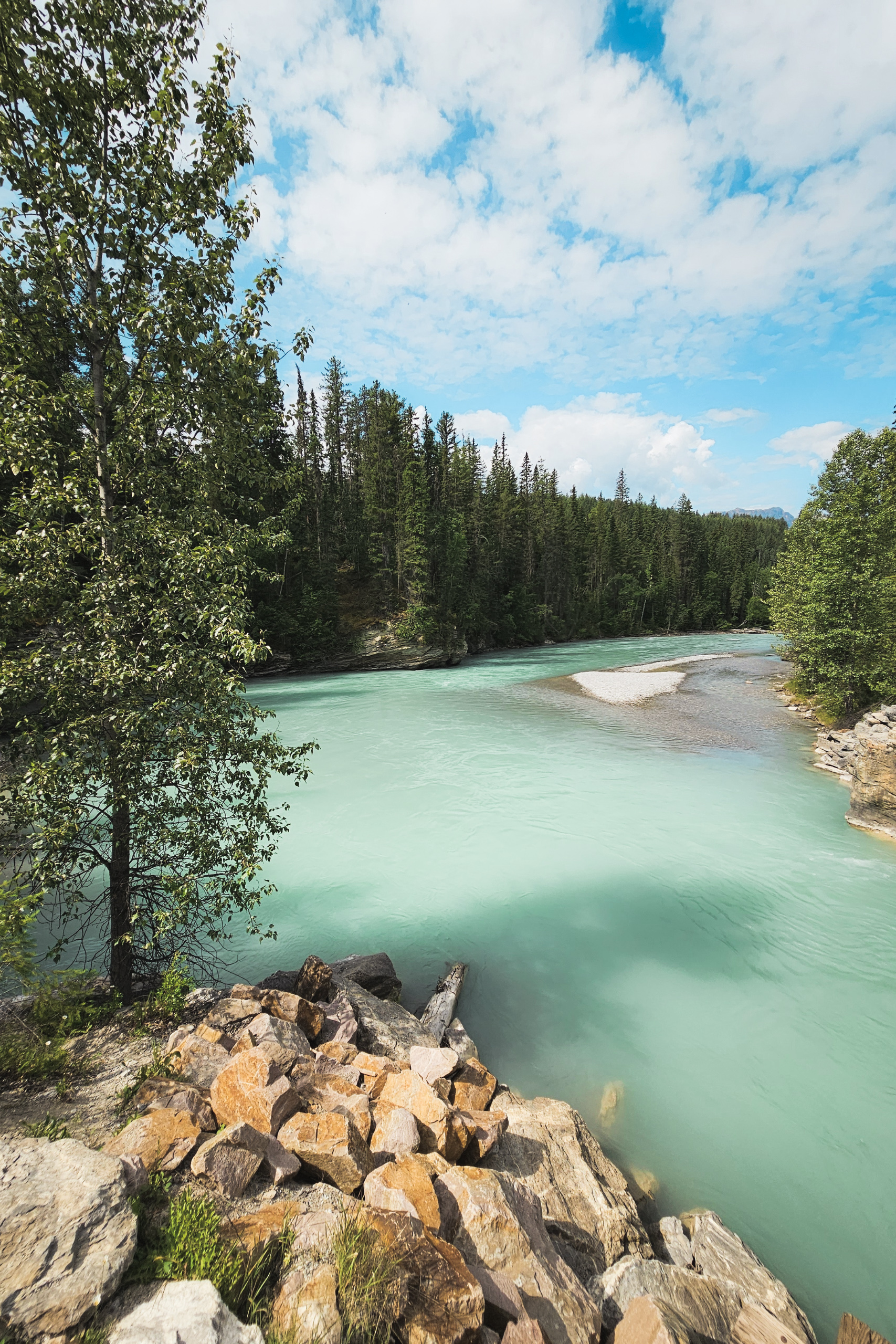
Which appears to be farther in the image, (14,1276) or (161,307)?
(161,307)

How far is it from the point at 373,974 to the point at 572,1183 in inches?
133

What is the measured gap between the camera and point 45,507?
4742mm

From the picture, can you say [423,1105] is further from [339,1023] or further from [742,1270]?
[742,1270]

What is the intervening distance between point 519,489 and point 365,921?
79.6m

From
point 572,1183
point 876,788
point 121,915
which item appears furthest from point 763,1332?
point 876,788

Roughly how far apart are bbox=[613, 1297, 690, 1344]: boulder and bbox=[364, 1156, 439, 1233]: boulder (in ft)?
3.44

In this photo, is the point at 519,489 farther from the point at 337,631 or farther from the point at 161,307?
the point at 161,307

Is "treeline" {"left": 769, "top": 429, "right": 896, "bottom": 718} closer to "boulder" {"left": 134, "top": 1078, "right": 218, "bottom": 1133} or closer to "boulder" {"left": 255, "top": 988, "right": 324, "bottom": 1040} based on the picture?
"boulder" {"left": 255, "top": 988, "right": 324, "bottom": 1040}

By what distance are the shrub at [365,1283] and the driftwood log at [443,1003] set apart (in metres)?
3.40

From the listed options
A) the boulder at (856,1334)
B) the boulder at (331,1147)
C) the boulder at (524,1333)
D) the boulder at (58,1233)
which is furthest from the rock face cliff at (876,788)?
the boulder at (58,1233)

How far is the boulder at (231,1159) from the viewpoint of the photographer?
301 cm

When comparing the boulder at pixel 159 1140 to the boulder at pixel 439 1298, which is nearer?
the boulder at pixel 439 1298

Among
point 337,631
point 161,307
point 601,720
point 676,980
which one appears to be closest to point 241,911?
point 676,980

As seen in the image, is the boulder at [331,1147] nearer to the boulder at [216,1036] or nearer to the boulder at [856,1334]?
the boulder at [216,1036]
